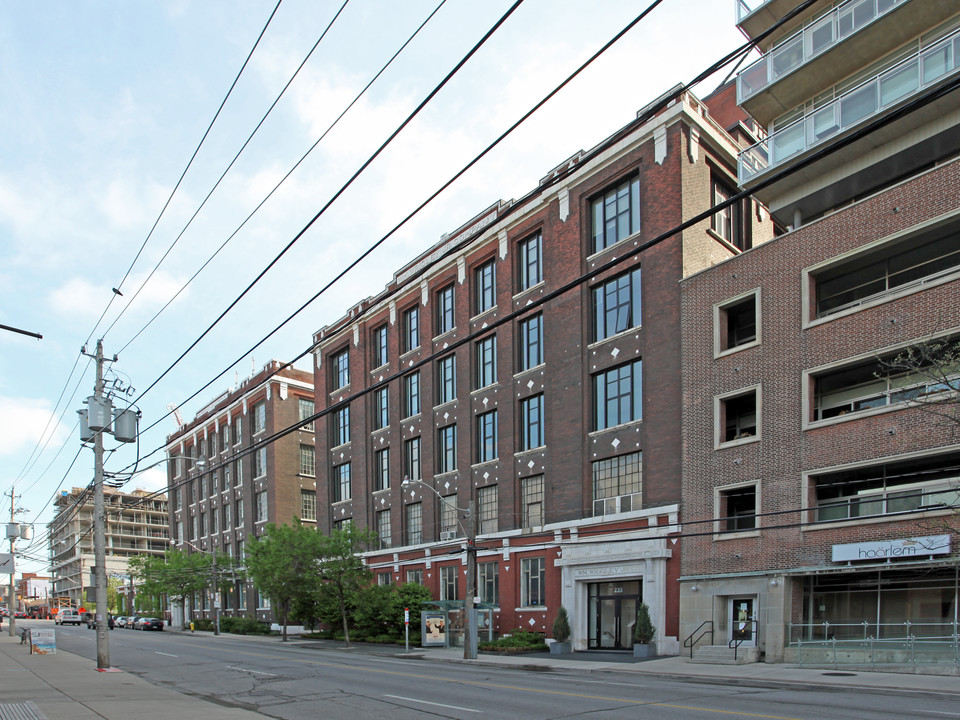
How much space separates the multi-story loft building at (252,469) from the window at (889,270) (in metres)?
45.4

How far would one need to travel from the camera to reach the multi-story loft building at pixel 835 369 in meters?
24.4

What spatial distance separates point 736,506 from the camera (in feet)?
99.1

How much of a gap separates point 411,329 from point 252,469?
1166 inches

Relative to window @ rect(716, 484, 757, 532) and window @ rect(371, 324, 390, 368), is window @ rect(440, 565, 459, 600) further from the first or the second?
window @ rect(716, 484, 757, 532)

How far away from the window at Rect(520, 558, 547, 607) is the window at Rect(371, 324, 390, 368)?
64.7 feet

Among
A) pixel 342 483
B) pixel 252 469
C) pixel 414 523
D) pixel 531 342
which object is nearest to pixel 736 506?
pixel 531 342

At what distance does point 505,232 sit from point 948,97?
71.8 ft

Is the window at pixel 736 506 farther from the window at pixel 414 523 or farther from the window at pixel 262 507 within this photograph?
the window at pixel 262 507

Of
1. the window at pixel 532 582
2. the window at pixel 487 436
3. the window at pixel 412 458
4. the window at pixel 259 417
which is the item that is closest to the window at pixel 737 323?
the window at pixel 532 582

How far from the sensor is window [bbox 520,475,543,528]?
39.1m

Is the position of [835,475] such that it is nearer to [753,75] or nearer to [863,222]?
[863,222]

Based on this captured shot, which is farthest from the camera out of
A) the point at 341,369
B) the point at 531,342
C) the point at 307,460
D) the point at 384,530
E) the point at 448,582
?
the point at 307,460

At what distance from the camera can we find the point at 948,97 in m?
25.6

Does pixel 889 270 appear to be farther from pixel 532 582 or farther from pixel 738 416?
pixel 532 582
